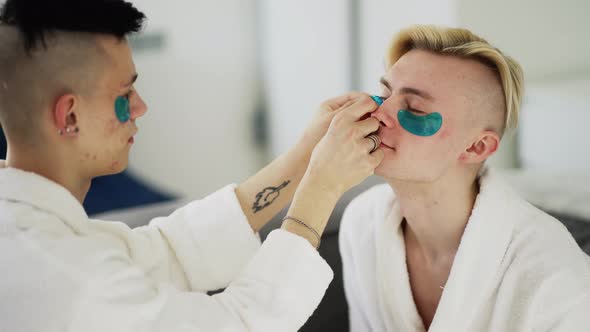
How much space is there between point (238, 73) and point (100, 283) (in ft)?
10.7

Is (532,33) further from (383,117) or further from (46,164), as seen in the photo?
(46,164)

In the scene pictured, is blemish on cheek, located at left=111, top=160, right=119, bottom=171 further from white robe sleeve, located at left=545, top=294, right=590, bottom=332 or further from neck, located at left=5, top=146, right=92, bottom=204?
white robe sleeve, located at left=545, top=294, right=590, bottom=332

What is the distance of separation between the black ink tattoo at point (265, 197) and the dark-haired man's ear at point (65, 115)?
464 mm

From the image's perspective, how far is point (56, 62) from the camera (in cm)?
86

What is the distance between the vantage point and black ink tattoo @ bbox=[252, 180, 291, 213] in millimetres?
1230

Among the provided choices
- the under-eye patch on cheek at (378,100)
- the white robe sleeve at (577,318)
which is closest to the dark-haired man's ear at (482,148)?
the under-eye patch on cheek at (378,100)

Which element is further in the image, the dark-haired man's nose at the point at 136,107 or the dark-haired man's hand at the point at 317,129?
the dark-haired man's hand at the point at 317,129

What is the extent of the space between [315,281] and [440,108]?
50cm

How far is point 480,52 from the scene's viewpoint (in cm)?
117

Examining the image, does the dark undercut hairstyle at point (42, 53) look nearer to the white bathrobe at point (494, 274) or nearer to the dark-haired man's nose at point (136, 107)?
the dark-haired man's nose at point (136, 107)

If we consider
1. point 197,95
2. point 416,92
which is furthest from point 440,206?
point 197,95

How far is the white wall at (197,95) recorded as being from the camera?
361cm

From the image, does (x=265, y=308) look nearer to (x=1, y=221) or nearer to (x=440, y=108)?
(x=1, y=221)

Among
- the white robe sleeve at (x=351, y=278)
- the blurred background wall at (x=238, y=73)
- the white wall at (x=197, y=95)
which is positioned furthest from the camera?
the white wall at (x=197, y=95)
